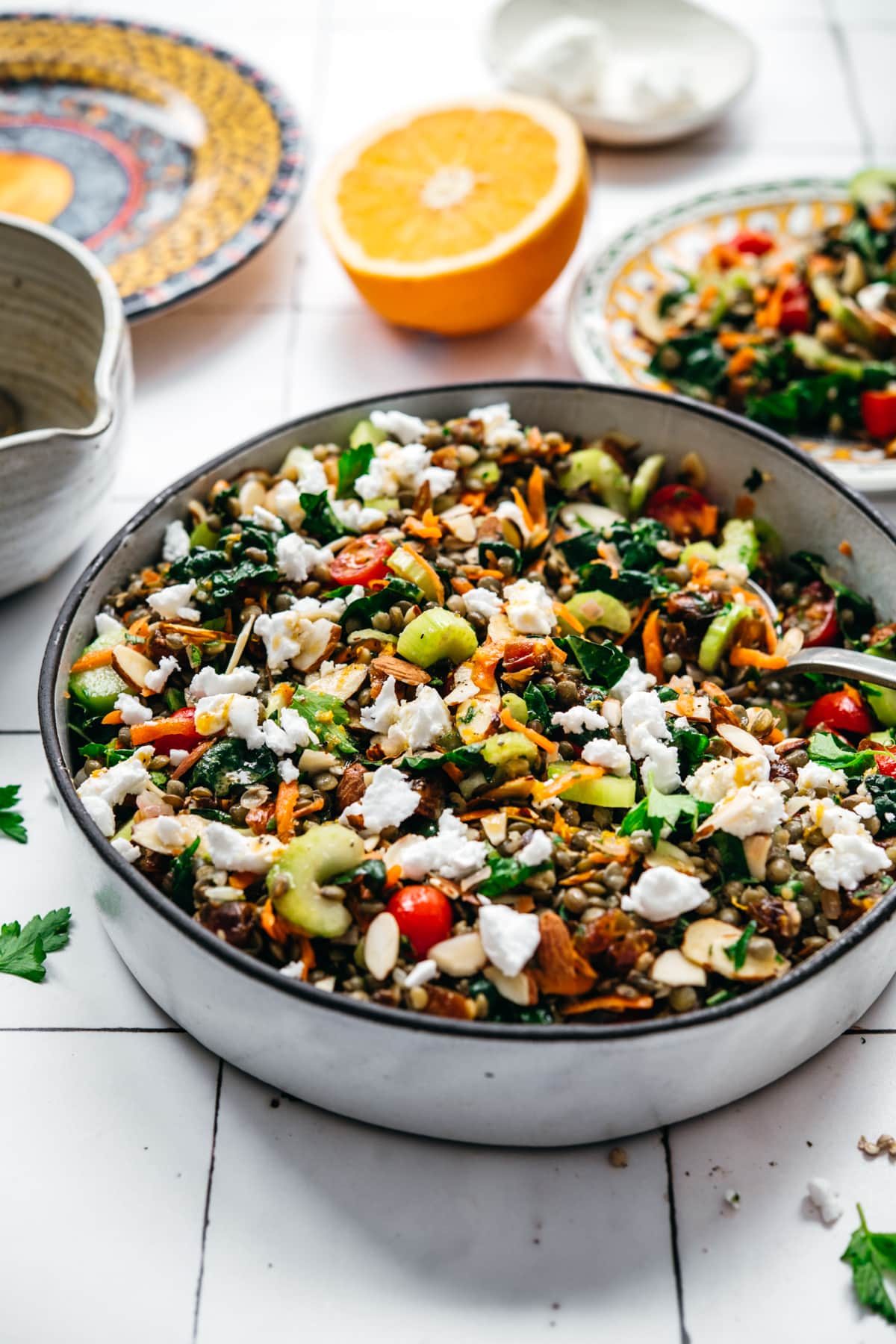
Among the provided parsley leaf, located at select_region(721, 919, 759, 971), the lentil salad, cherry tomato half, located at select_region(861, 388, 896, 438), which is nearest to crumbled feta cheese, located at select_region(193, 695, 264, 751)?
the lentil salad

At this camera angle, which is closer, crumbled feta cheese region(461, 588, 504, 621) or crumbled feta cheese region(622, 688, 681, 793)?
crumbled feta cheese region(622, 688, 681, 793)

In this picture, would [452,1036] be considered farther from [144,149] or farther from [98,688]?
[144,149]

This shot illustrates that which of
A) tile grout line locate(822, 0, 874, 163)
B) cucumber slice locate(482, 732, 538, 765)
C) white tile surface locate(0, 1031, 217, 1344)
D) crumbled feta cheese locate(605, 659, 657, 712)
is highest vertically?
tile grout line locate(822, 0, 874, 163)

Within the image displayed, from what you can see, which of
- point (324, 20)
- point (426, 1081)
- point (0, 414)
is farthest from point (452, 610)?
point (324, 20)

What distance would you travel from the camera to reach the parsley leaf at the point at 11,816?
1.65m

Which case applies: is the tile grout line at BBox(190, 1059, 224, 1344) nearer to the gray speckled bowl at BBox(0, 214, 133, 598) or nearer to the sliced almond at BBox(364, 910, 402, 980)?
the sliced almond at BBox(364, 910, 402, 980)

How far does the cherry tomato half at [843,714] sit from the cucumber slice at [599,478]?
41 cm

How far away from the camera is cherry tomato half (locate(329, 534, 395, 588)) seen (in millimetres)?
1630

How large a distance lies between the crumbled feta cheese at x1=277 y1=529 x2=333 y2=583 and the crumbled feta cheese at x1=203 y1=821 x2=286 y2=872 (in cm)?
41

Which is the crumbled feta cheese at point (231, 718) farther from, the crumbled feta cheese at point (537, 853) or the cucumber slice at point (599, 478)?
the cucumber slice at point (599, 478)

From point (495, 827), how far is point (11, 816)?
0.68 metres

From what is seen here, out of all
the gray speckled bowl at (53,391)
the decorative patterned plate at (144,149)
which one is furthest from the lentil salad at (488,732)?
the decorative patterned plate at (144,149)

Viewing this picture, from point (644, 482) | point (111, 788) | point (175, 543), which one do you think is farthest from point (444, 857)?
point (644, 482)

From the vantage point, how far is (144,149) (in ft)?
8.56
